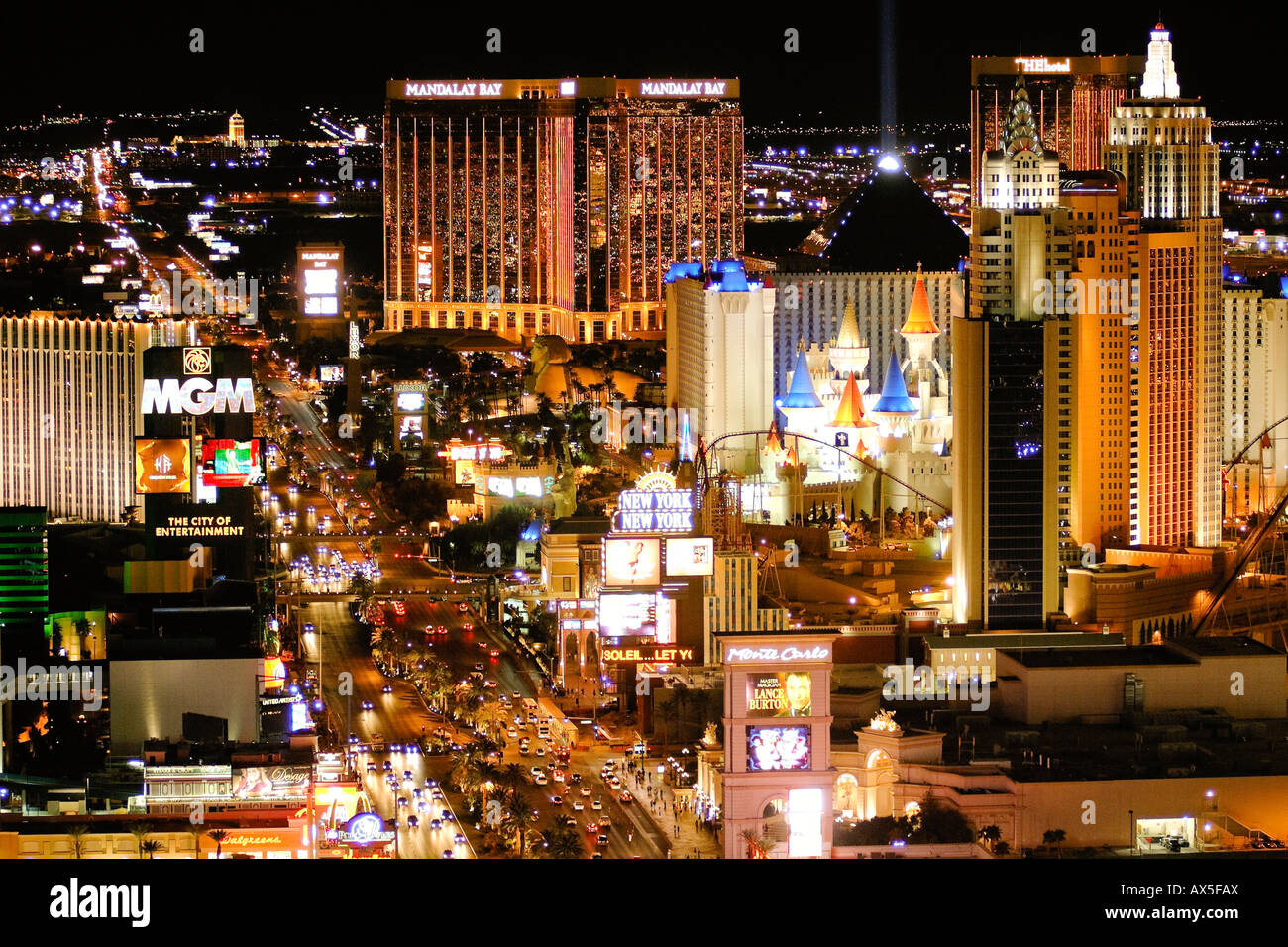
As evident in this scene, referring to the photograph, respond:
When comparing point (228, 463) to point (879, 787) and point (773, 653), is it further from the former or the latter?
point (773, 653)

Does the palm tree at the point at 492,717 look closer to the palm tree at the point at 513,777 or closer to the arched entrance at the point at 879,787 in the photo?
the palm tree at the point at 513,777

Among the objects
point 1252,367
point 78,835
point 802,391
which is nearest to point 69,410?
point 802,391

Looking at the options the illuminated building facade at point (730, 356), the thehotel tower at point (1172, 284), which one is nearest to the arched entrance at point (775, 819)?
the thehotel tower at point (1172, 284)

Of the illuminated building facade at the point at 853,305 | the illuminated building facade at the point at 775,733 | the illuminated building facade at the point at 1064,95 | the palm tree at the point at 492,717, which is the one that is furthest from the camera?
the illuminated building facade at the point at 1064,95

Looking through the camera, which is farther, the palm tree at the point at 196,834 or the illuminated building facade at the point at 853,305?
the illuminated building facade at the point at 853,305

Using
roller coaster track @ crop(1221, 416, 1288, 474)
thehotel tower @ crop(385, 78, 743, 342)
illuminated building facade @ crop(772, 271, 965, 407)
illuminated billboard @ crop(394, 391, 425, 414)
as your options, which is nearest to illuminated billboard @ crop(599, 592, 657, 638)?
roller coaster track @ crop(1221, 416, 1288, 474)
